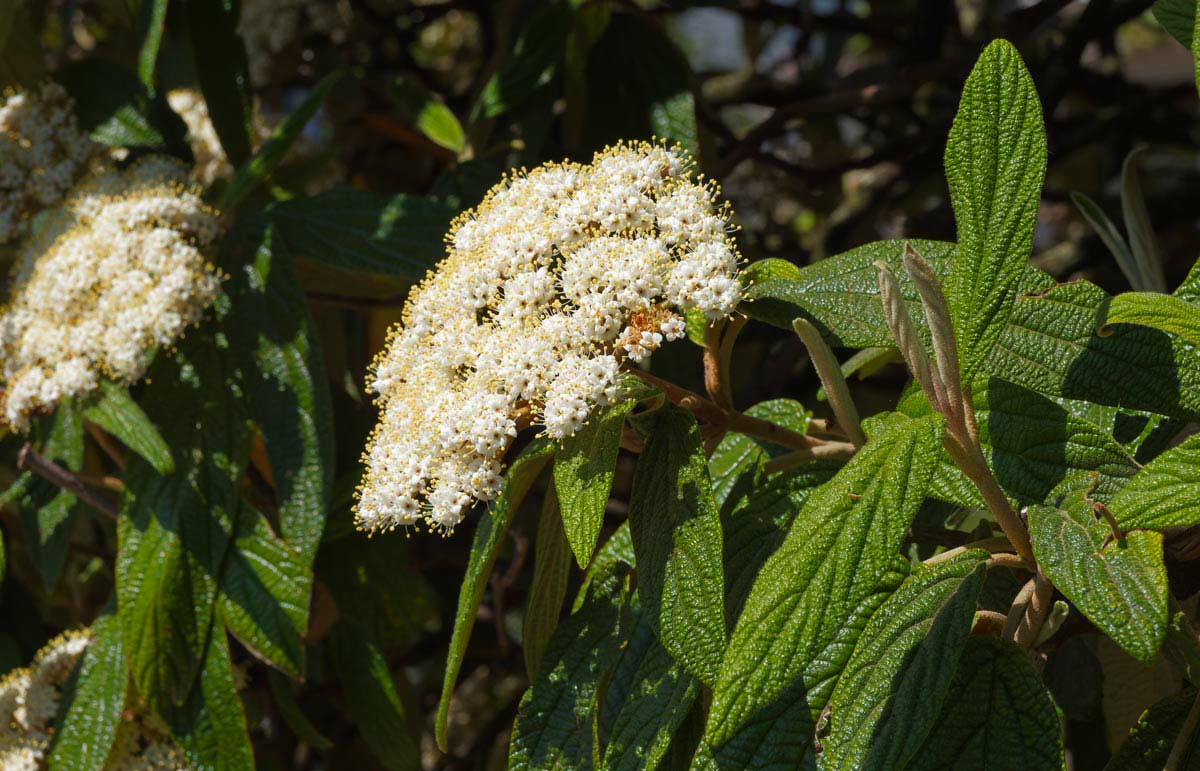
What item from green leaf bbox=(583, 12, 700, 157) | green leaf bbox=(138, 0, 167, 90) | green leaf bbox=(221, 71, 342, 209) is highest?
green leaf bbox=(138, 0, 167, 90)

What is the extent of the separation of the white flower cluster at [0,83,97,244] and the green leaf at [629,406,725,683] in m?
1.30

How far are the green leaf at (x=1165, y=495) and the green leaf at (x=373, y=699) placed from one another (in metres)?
1.12

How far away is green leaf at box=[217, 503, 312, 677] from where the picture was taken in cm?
137

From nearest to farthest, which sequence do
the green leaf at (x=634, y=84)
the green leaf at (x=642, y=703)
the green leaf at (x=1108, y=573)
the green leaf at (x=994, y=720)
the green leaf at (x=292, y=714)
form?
the green leaf at (x=1108, y=573)
the green leaf at (x=994, y=720)
the green leaf at (x=642, y=703)
the green leaf at (x=292, y=714)
the green leaf at (x=634, y=84)

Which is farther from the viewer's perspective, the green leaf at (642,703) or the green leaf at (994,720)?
the green leaf at (642,703)

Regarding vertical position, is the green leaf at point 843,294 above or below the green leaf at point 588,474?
above

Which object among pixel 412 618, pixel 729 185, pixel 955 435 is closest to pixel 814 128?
pixel 729 185

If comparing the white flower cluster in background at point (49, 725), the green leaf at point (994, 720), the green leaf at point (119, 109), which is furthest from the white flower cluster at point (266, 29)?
the green leaf at point (994, 720)

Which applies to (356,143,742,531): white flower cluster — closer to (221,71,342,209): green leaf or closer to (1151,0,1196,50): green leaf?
(1151,0,1196,50): green leaf

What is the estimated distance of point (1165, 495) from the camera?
0.73 meters

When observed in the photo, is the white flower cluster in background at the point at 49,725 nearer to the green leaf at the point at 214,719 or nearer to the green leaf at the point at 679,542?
the green leaf at the point at 214,719

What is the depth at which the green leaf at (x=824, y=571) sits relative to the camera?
28.4 inches

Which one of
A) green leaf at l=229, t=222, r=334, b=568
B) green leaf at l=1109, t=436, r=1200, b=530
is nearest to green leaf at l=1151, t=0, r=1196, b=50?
green leaf at l=1109, t=436, r=1200, b=530

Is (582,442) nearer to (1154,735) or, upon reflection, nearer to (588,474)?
(588,474)
